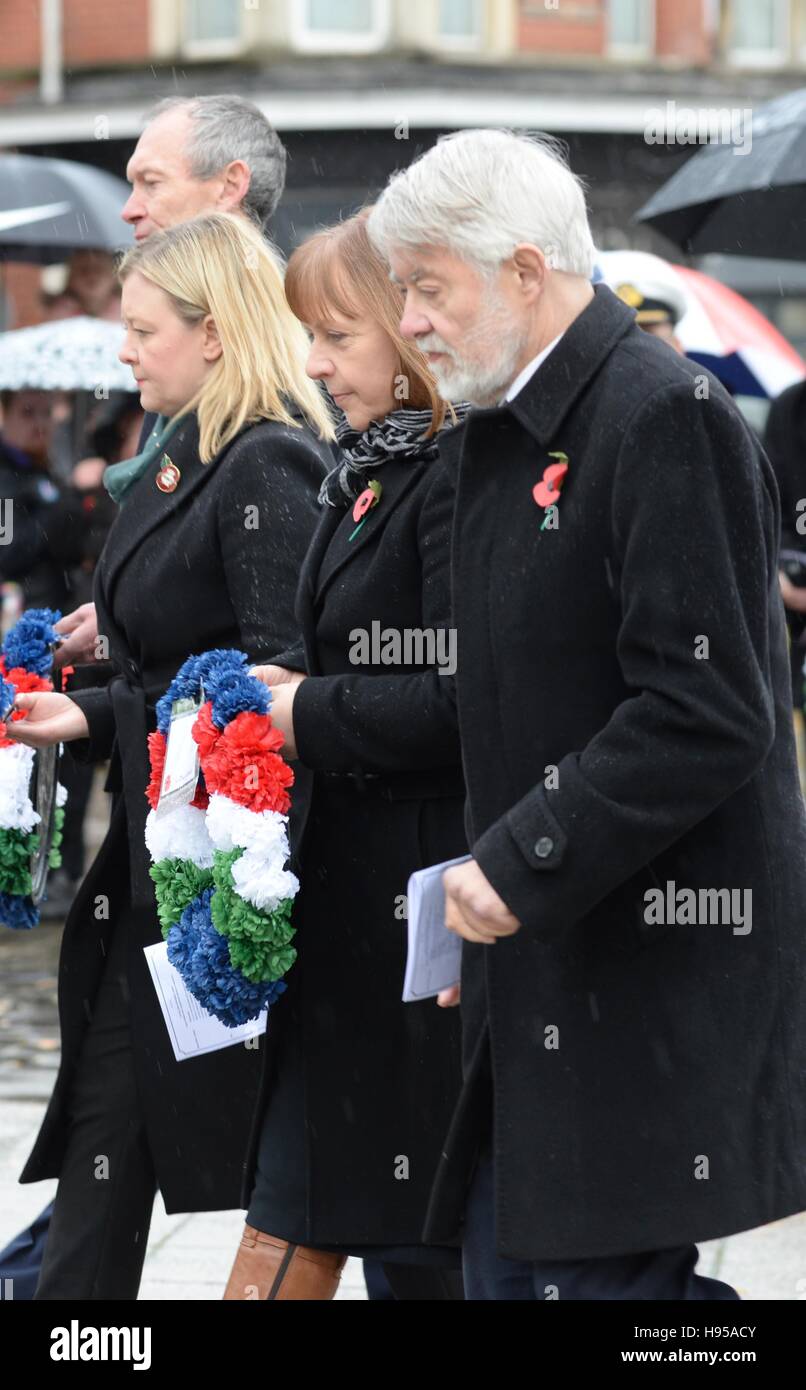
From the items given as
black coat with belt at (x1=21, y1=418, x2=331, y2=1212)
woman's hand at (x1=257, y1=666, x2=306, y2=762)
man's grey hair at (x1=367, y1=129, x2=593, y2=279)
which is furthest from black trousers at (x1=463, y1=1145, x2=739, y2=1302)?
man's grey hair at (x1=367, y1=129, x2=593, y2=279)

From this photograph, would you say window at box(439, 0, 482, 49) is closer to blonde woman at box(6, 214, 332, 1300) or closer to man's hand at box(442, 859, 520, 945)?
blonde woman at box(6, 214, 332, 1300)

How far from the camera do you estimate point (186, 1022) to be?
3.56 m

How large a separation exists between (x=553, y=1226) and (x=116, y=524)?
1.61m

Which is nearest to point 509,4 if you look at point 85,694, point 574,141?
point 574,141

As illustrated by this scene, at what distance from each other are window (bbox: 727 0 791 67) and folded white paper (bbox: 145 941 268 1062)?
20.1 meters

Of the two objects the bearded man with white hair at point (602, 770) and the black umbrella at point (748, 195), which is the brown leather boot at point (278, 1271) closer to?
the bearded man with white hair at point (602, 770)

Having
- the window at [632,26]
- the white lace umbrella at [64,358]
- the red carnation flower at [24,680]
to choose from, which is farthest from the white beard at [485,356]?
the window at [632,26]

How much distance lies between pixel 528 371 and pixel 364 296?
0.61 m

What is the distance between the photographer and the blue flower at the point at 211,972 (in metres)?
3.24

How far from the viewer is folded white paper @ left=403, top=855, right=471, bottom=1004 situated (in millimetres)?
2799

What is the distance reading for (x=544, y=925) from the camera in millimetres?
2557

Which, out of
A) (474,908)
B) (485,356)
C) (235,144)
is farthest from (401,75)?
(474,908)

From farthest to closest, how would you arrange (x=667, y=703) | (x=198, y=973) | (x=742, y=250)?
(x=742, y=250) → (x=198, y=973) → (x=667, y=703)

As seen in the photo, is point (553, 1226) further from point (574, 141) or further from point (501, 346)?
point (574, 141)
